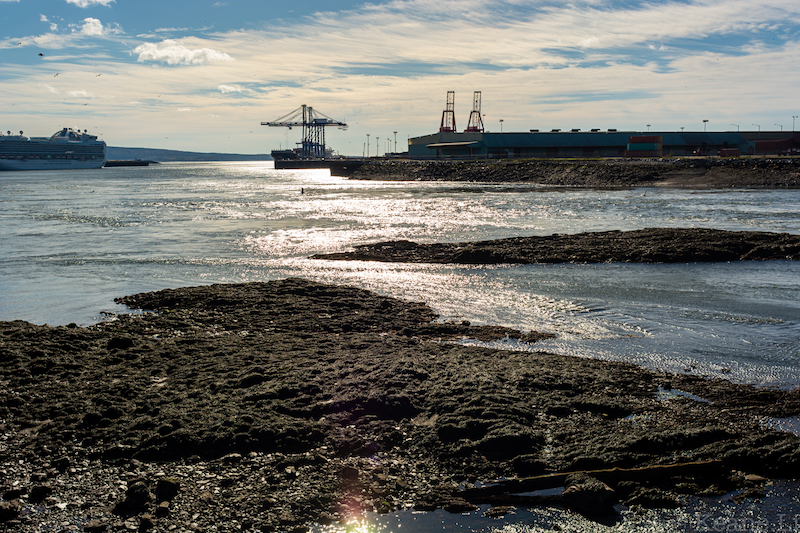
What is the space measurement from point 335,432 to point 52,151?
195 metres

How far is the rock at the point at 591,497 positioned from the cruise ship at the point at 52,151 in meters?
191

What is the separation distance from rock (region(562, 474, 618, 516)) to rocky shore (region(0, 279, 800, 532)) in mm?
22

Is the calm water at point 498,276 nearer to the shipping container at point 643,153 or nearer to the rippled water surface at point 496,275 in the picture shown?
the rippled water surface at point 496,275

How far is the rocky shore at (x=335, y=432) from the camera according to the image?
21.2 feet

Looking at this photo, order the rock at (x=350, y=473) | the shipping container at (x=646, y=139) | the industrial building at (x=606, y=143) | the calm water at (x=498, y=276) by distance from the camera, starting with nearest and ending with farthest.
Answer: the rock at (x=350, y=473) → the calm water at (x=498, y=276) → the shipping container at (x=646, y=139) → the industrial building at (x=606, y=143)

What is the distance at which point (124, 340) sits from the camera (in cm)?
1151

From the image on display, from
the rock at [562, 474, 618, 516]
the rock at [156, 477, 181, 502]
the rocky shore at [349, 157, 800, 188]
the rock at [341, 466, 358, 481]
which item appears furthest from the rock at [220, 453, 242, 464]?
the rocky shore at [349, 157, 800, 188]

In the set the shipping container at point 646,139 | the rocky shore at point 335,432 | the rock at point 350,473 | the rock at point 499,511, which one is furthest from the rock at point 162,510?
the shipping container at point 646,139

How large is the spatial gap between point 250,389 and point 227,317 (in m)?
5.35

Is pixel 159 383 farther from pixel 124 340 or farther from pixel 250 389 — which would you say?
pixel 124 340

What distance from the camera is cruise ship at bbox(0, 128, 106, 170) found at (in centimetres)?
16600

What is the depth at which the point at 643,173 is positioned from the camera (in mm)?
70188

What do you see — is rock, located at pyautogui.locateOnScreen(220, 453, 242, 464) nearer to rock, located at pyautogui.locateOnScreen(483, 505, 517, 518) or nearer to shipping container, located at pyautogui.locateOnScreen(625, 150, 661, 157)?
rock, located at pyautogui.locateOnScreen(483, 505, 517, 518)

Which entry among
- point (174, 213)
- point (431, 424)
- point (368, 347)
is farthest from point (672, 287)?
point (174, 213)
